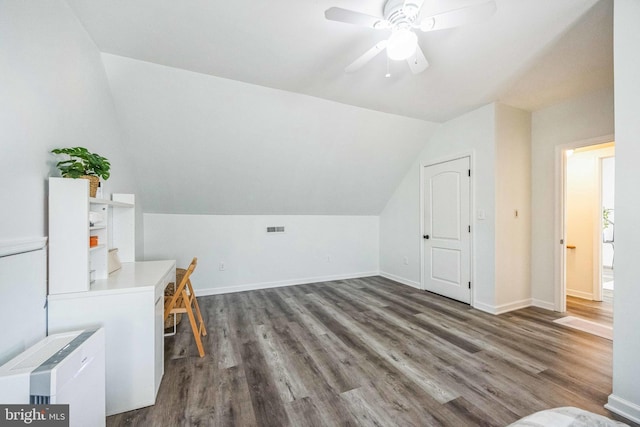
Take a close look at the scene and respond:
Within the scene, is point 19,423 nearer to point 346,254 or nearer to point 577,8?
point 577,8

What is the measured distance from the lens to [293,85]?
8.88 ft

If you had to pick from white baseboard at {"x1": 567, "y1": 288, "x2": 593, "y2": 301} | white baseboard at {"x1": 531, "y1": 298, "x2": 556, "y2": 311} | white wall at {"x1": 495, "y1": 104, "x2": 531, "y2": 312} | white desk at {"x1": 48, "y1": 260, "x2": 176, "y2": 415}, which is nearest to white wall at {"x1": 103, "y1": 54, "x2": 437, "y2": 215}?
white wall at {"x1": 495, "y1": 104, "x2": 531, "y2": 312}

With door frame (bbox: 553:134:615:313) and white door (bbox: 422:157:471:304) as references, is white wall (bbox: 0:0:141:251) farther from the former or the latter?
door frame (bbox: 553:134:615:313)

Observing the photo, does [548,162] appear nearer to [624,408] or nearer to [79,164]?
[624,408]

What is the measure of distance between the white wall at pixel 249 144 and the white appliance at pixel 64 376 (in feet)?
7.25

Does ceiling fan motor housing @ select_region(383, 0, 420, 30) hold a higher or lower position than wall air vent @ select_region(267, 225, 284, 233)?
→ higher

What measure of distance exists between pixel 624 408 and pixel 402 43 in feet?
8.41

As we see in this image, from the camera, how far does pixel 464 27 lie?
189 cm

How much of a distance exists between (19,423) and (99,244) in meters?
1.27

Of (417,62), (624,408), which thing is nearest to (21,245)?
(417,62)

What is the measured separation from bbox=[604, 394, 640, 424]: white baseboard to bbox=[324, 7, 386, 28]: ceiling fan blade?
2663 millimetres

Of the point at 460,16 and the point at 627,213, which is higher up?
the point at 460,16

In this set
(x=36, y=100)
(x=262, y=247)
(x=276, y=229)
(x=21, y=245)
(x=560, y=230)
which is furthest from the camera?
(x=276, y=229)

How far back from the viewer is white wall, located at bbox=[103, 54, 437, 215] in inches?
102
